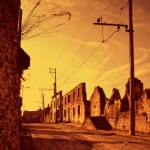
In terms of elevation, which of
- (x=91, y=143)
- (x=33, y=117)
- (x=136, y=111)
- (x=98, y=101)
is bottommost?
(x=33, y=117)

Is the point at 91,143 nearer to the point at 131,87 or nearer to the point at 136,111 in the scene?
the point at 131,87

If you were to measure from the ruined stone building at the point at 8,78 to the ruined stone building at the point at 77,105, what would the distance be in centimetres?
3150

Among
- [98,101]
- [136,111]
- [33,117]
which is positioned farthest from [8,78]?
[33,117]

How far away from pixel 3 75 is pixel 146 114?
16495 millimetres

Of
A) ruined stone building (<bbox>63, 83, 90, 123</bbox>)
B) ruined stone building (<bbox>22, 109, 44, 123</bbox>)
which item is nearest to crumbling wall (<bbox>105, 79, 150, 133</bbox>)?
ruined stone building (<bbox>63, 83, 90, 123</bbox>)

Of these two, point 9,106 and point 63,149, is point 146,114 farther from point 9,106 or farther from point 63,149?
point 9,106

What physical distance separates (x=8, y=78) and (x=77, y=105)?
35964mm

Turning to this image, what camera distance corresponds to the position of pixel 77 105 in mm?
37719

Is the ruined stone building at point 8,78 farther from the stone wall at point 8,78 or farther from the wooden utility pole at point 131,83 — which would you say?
the wooden utility pole at point 131,83

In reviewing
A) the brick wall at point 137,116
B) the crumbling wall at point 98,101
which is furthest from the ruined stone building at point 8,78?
the crumbling wall at point 98,101

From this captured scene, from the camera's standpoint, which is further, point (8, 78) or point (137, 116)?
point (137, 116)

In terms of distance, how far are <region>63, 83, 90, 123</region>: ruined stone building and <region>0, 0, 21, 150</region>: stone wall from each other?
31500mm

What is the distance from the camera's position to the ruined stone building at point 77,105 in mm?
34125

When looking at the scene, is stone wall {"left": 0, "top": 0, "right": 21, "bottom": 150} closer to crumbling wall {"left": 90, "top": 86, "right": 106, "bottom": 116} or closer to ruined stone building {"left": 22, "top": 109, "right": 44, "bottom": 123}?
A: crumbling wall {"left": 90, "top": 86, "right": 106, "bottom": 116}
